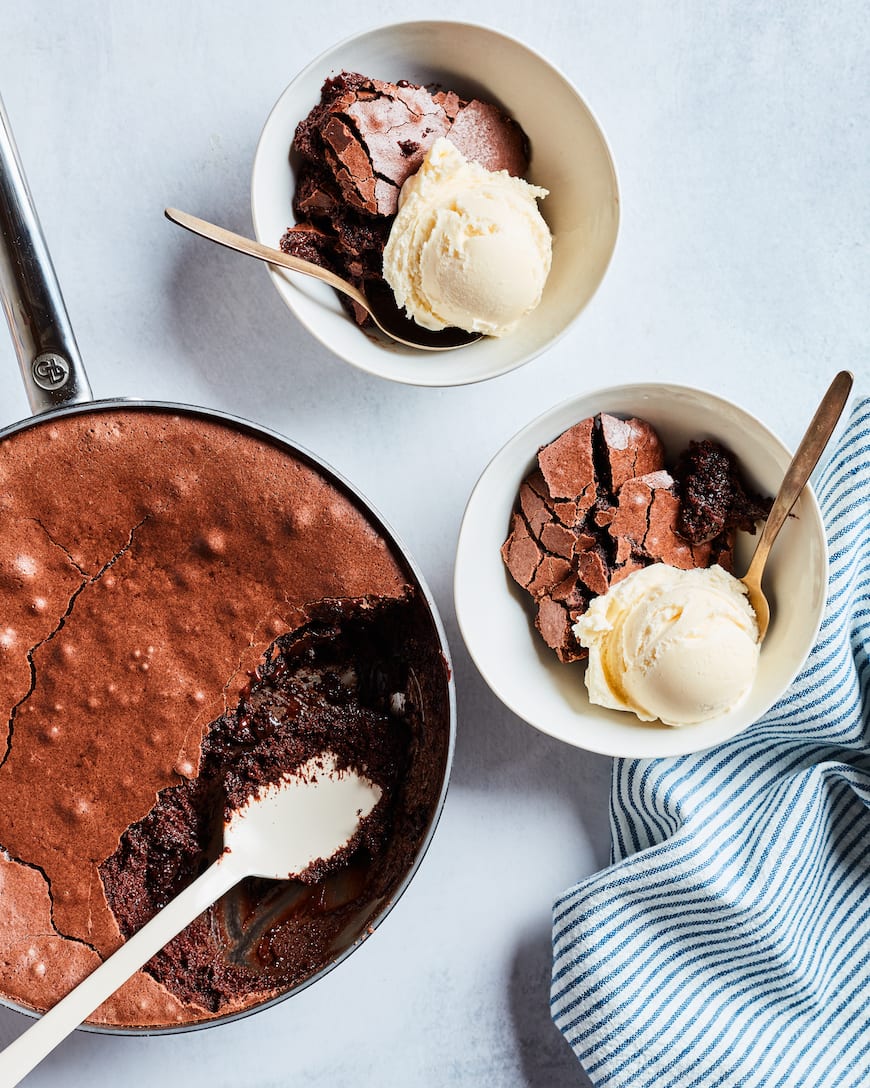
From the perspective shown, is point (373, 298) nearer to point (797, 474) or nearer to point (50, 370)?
point (50, 370)

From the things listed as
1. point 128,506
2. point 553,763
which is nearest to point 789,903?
point 553,763

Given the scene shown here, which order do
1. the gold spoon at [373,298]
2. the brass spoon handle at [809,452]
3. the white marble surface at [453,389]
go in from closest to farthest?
the brass spoon handle at [809,452], the gold spoon at [373,298], the white marble surface at [453,389]

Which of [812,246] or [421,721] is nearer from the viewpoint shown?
[421,721]

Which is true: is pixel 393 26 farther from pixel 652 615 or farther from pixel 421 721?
pixel 421 721

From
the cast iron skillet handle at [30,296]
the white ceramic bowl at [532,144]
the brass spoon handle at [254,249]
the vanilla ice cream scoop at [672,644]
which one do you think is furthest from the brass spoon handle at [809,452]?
the cast iron skillet handle at [30,296]

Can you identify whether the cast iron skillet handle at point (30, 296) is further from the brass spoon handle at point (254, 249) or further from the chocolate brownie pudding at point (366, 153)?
the chocolate brownie pudding at point (366, 153)

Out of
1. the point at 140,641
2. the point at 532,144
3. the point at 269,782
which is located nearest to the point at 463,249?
the point at 532,144

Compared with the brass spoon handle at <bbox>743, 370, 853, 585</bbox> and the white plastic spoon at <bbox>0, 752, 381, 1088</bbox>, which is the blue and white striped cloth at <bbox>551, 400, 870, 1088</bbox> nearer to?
the brass spoon handle at <bbox>743, 370, 853, 585</bbox>
